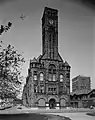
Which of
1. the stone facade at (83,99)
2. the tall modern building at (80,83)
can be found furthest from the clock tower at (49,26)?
the stone facade at (83,99)

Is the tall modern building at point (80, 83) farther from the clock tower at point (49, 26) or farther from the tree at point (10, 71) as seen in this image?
the tree at point (10, 71)

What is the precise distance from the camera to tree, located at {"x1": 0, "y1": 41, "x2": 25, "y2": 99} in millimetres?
2818

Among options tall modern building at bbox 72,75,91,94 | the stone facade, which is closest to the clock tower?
tall modern building at bbox 72,75,91,94

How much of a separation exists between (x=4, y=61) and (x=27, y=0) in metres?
1.02

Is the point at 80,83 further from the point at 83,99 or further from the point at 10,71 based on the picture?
the point at 10,71

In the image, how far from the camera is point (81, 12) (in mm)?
3066

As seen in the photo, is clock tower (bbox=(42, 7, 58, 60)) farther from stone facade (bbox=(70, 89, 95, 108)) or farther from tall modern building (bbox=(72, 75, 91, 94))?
stone facade (bbox=(70, 89, 95, 108))

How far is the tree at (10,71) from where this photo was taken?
2818 millimetres

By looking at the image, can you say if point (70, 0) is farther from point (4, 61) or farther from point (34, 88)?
point (34, 88)

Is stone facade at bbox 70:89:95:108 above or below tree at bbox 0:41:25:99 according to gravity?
below

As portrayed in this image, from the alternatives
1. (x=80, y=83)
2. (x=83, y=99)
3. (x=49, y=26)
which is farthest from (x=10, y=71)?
(x=83, y=99)

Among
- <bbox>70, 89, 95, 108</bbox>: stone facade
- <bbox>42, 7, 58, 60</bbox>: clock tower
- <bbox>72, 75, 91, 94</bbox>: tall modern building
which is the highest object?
<bbox>42, 7, 58, 60</bbox>: clock tower

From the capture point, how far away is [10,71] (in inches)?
116

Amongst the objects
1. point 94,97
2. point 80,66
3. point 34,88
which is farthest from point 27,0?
point 94,97
